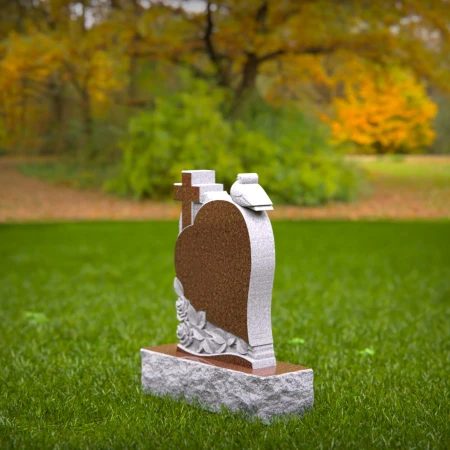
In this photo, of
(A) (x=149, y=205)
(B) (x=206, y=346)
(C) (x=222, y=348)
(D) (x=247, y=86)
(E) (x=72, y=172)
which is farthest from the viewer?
(E) (x=72, y=172)

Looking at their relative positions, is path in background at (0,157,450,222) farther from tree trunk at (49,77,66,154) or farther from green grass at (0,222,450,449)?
green grass at (0,222,450,449)

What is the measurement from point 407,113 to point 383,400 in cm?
2075

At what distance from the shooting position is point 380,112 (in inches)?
957

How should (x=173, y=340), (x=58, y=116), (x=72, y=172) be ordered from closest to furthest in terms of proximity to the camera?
1. (x=173, y=340)
2. (x=72, y=172)
3. (x=58, y=116)

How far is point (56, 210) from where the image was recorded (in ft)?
65.9

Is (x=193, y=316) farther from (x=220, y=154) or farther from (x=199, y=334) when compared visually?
(x=220, y=154)

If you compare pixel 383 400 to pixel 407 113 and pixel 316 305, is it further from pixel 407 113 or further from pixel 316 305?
pixel 407 113

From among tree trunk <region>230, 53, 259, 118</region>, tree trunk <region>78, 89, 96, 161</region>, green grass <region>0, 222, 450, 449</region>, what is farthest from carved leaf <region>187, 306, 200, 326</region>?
tree trunk <region>78, 89, 96, 161</region>

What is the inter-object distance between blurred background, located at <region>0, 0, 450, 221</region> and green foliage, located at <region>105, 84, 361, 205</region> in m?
0.04

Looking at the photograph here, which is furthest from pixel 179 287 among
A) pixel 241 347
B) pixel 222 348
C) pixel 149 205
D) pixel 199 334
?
pixel 149 205

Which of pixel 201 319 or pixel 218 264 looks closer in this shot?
pixel 218 264

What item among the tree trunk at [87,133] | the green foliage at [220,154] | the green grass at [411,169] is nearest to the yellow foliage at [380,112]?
the green grass at [411,169]

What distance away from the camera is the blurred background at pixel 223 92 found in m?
19.9

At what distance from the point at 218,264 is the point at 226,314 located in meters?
0.32
